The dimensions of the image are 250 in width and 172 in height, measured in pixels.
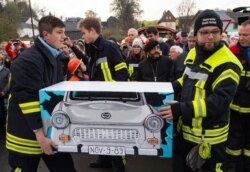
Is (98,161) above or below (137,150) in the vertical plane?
below

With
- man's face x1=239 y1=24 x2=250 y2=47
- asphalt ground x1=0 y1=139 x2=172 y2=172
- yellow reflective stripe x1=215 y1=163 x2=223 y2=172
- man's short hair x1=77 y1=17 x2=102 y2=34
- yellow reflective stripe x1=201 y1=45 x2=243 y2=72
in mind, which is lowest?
asphalt ground x1=0 y1=139 x2=172 y2=172

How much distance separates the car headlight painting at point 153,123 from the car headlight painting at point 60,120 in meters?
0.61

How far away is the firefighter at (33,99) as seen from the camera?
99.7 inches

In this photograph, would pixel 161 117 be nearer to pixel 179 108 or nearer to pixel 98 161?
pixel 179 108

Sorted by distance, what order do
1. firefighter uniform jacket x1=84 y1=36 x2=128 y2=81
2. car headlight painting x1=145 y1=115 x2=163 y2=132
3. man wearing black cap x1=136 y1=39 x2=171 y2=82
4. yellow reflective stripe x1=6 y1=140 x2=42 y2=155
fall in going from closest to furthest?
car headlight painting x1=145 y1=115 x2=163 y2=132
yellow reflective stripe x1=6 y1=140 x2=42 y2=155
firefighter uniform jacket x1=84 y1=36 x2=128 y2=81
man wearing black cap x1=136 y1=39 x2=171 y2=82

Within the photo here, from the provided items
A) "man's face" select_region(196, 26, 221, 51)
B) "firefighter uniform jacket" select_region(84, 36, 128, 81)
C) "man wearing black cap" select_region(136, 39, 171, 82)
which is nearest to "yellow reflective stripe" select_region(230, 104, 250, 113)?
"man's face" select_region(196, 26, 221, 51)

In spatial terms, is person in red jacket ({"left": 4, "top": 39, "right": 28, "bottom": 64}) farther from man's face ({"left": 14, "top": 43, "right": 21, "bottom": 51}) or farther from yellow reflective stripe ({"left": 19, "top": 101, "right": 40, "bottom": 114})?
yellow reflective stripe ({"left": 19, "top": 101, "right": 40, "bottom": 114})

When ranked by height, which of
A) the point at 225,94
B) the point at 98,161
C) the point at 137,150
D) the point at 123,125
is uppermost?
the point at 225,94

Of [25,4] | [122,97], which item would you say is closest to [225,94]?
[122,97]

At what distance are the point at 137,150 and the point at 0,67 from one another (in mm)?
5073

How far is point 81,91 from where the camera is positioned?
2385 mm

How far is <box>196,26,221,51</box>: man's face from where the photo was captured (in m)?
2.59

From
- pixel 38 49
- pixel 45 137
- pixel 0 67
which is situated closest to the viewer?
pixel 45 137

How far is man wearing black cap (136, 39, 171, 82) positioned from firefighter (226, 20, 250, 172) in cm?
162
